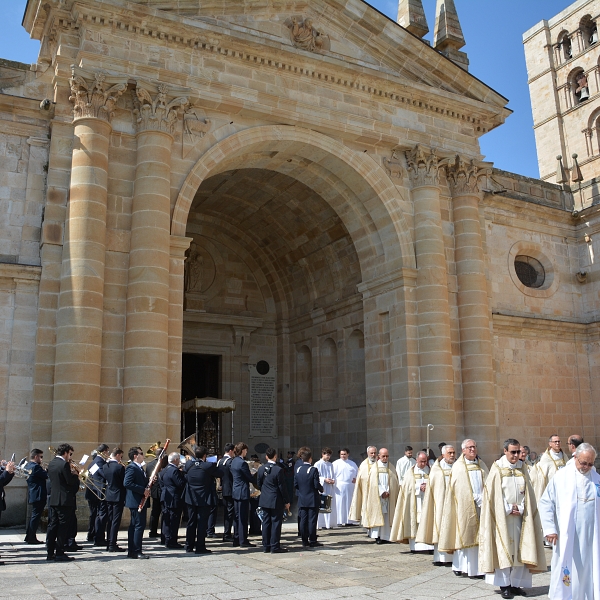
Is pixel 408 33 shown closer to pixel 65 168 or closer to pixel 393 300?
pixel 393 300

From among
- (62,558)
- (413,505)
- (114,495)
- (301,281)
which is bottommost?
(62,558)

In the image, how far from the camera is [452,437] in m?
17.1

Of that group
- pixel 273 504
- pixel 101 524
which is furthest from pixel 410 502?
pixel 101 524

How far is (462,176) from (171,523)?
12.6 metres

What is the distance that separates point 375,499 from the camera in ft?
41.2

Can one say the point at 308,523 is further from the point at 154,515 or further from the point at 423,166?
the point at 423,166

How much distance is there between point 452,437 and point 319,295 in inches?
269

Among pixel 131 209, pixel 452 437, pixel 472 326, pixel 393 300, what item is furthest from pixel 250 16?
pixel 452 437

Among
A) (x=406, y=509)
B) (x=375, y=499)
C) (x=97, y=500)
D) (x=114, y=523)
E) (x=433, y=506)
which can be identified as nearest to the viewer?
(x=433, y=506)

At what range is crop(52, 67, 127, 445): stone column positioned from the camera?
1345 cm

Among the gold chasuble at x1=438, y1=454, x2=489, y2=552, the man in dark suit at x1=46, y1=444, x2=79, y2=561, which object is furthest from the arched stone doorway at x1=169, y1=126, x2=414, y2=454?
the gold chasuble at x1=438, y1=454, x2=489, y2=552

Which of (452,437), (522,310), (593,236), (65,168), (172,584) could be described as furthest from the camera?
(593,236)

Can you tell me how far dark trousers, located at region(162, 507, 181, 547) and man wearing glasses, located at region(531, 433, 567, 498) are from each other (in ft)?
18.8

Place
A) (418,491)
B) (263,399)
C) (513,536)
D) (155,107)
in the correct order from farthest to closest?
(263,399)
(155,107)
(418,491)
(513,536)
